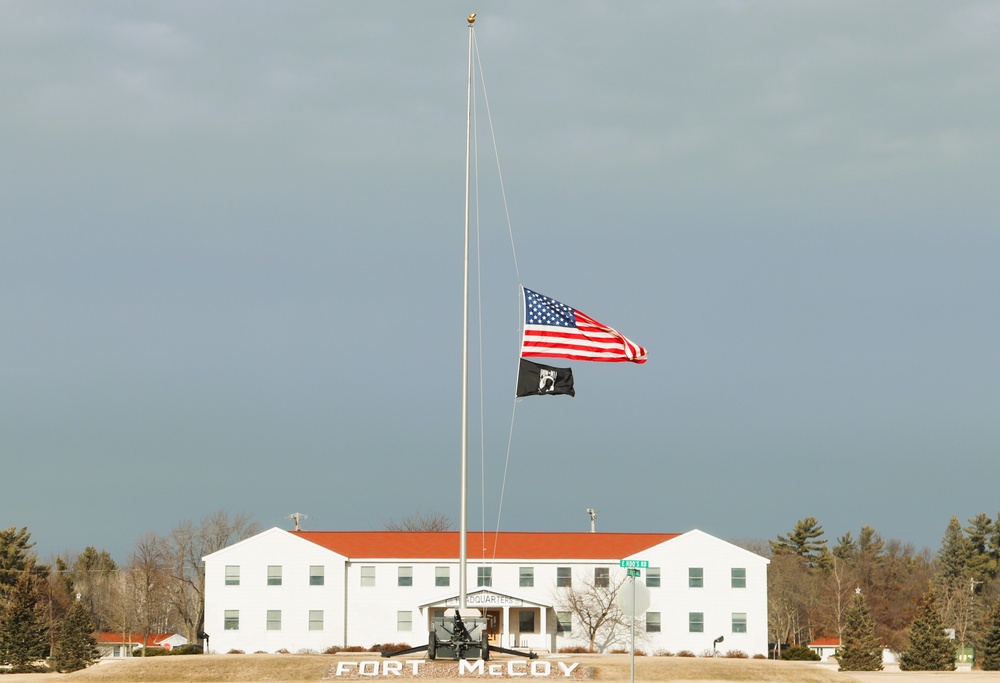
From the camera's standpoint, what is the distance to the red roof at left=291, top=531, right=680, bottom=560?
235ft

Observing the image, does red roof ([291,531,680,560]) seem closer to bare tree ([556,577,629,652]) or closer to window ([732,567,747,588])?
bare tree ([556,577,629,652])

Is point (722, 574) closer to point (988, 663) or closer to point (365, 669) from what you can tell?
point (988, 663)

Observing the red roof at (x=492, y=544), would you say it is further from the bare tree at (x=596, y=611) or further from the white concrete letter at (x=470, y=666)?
the white concrete letter at (x=470, y=666)

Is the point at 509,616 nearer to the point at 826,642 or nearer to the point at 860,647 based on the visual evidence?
the point at 860,647

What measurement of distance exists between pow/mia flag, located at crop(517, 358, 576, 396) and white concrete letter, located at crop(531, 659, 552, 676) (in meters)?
7.99

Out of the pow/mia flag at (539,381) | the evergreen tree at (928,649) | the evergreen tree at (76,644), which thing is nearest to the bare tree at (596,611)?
the evergreen tree at (928,649)

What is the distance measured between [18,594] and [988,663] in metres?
44.5

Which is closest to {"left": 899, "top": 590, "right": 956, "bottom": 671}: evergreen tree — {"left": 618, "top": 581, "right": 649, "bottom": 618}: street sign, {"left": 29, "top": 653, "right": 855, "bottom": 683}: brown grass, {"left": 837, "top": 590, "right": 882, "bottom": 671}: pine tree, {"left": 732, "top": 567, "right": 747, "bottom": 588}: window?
{"left": 837, "top": 590, "right": 882, "bottom": 671}: pine tree

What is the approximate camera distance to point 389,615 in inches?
2763

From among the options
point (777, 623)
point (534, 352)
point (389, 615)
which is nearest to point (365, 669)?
point (534, 352)

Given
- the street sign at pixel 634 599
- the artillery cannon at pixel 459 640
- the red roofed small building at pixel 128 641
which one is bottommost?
the red roofed small building at pixel 128 641

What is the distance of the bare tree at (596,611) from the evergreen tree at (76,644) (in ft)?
86.0

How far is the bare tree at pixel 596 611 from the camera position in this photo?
6856 centimetres

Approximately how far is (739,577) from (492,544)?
14.6 metres
